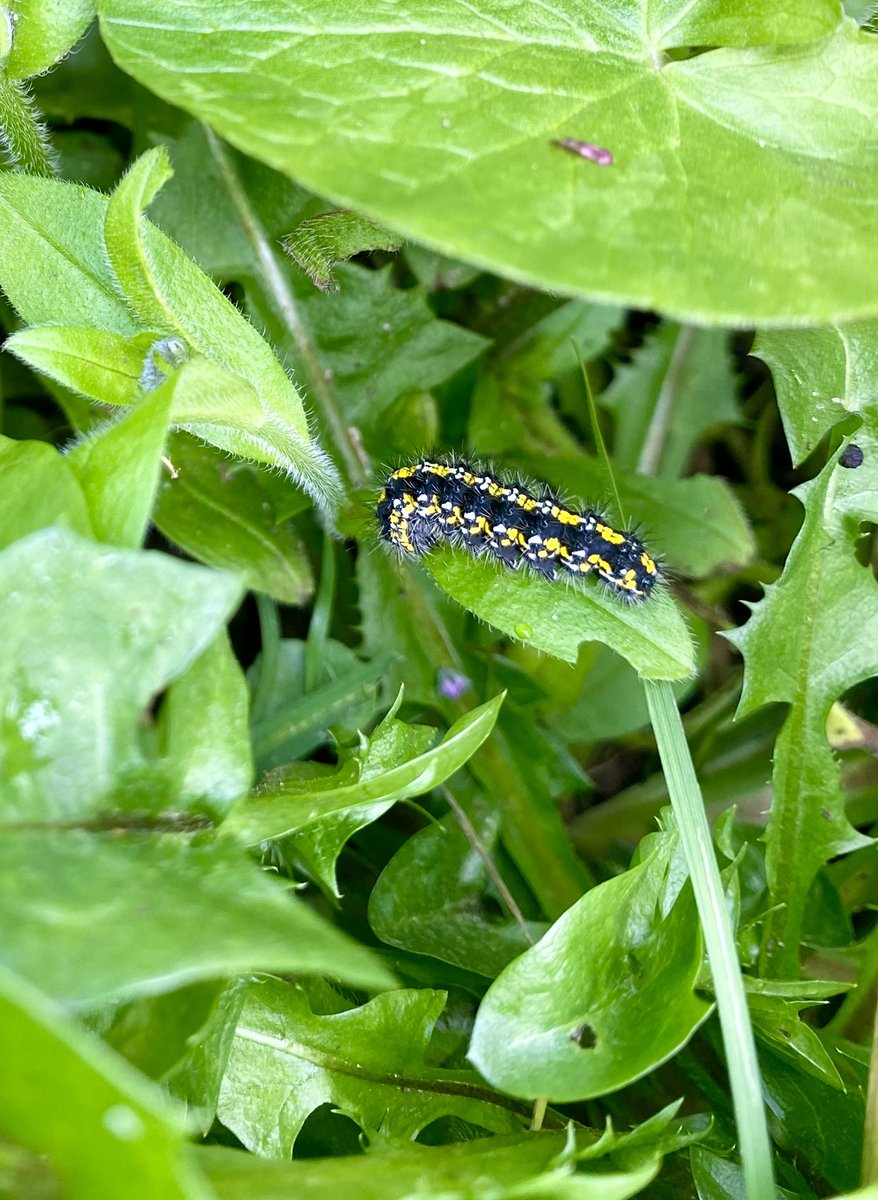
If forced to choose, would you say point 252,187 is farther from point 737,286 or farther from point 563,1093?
point 563,1093

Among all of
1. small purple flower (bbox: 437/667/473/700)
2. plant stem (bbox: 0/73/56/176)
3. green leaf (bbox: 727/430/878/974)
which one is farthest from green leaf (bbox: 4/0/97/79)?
green leaf (bbox: 727/430/878/974)

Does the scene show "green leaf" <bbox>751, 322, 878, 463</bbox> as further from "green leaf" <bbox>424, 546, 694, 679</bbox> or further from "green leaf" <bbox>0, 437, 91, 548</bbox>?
"green leaf" <bbox>0, 437, 91, 548</bbox>

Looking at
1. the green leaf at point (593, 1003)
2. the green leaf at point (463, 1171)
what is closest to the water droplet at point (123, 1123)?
the green leaf at point (463, 1171)

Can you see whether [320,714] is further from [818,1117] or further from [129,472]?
[818,1117]

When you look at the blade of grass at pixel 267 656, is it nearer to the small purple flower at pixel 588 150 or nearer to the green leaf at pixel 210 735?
the green leaf at pixel 210 735

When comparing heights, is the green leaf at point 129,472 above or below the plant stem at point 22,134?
below

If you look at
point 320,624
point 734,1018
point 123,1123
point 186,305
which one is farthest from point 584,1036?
point 186,305

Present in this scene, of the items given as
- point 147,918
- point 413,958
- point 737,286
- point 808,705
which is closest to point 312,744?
point 413,958
